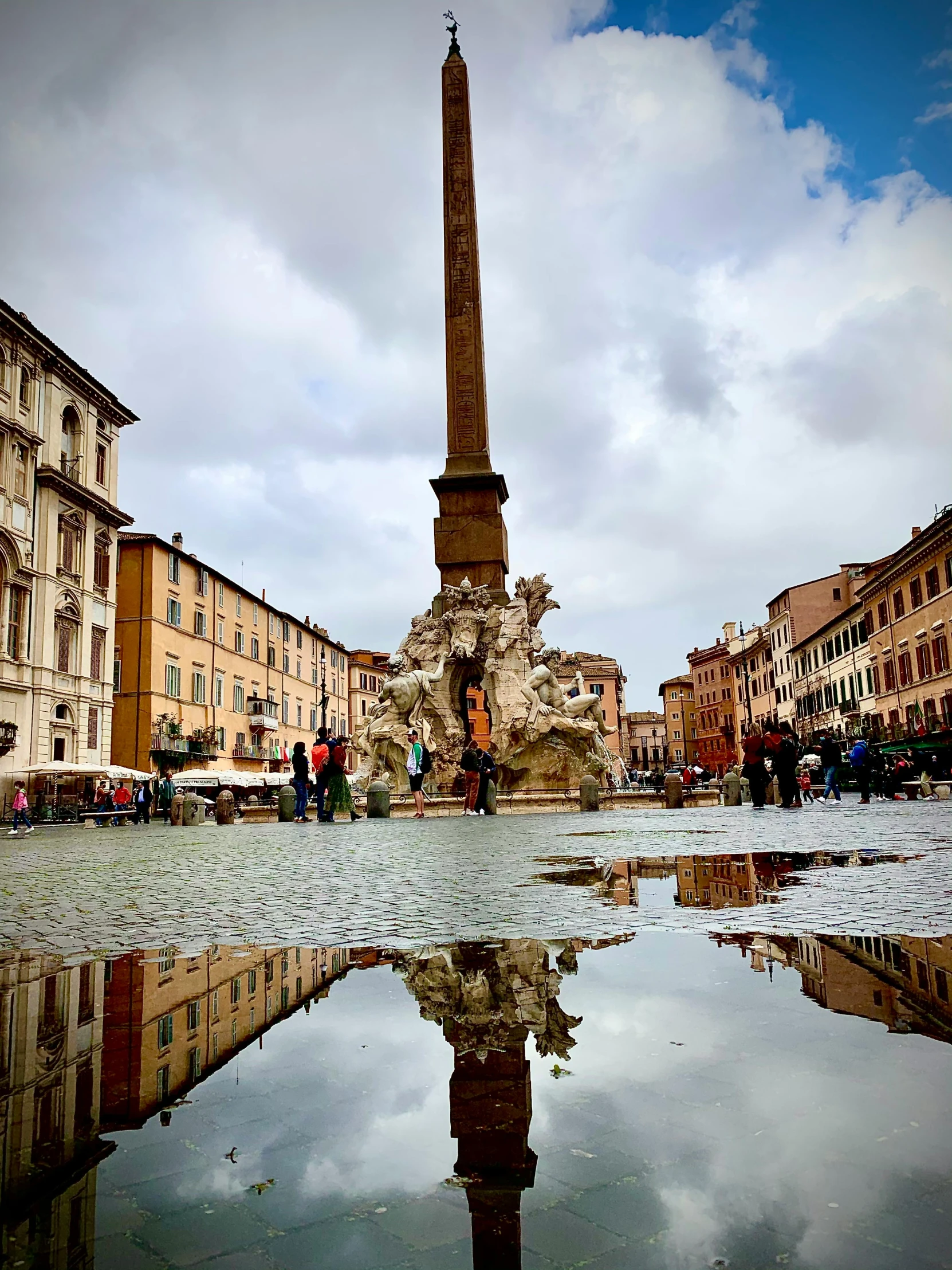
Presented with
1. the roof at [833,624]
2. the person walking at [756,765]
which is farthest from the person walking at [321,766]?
the roof at [833,624]

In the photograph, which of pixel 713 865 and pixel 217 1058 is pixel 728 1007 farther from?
pixel 713 865

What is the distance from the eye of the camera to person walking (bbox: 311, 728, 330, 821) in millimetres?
17359

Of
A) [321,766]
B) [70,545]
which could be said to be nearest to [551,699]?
[321,766]

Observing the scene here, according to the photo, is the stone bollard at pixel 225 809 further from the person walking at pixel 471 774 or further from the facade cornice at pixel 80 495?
the facade cornice at pixel 80 495

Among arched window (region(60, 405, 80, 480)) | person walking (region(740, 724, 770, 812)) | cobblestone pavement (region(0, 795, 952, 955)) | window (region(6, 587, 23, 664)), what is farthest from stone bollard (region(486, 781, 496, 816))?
arched window (region(60, 405, 80, 480))

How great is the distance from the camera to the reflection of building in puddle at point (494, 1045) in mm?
1660

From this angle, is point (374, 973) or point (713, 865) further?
point (713, 865)

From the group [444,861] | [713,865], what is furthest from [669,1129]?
[444,861]

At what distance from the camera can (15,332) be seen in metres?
30.3

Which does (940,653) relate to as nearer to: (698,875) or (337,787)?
(337,787)

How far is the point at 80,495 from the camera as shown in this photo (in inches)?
1318

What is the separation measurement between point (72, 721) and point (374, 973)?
3134 cm

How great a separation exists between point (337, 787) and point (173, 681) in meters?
26.6

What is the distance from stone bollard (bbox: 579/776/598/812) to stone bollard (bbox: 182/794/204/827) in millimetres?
8998
